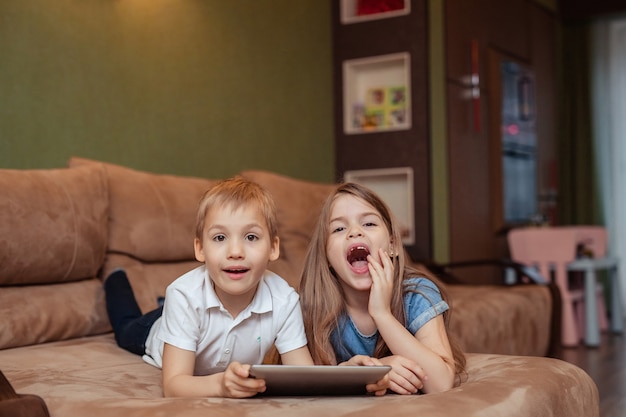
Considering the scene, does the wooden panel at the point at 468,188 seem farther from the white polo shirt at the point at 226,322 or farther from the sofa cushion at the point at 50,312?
the white polo shirt at the point at 226,322

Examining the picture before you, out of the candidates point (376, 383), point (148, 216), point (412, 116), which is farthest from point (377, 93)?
point (376, 383)

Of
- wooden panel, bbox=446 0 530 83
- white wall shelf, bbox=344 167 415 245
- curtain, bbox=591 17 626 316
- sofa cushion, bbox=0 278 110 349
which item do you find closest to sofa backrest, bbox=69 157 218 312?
sofa cushion, bbox=0 278 110 349

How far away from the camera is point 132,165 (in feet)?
11.2

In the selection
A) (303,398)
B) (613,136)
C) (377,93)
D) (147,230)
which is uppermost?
(377,93)

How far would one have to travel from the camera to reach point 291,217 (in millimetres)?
3592

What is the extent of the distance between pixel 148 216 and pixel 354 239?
133cm

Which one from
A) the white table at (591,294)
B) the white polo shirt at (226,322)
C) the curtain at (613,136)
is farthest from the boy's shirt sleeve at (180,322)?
the curtain at (613,136)

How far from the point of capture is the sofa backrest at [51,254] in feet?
7.61

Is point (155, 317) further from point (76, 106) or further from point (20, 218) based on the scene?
point (76, 106)

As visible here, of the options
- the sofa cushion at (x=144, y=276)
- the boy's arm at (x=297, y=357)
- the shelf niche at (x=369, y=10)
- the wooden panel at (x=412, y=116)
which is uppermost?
the shelf niche at (x=369, y=10)

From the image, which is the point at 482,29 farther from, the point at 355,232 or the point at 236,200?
the point at 236,200

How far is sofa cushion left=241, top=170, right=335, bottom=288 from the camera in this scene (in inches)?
136

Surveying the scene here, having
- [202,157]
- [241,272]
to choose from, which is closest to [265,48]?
[202,157]

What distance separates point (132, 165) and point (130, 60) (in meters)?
0.47
